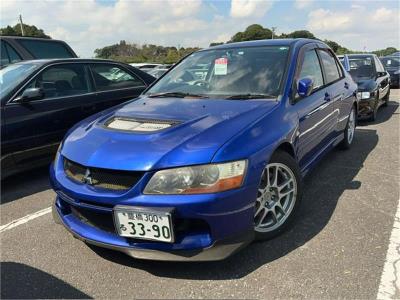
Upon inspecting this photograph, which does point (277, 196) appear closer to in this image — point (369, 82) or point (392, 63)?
point (369, 82)

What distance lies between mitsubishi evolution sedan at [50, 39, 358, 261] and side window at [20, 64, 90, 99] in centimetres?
162

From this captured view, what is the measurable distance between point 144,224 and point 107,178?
413 mm

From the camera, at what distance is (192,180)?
2480mm

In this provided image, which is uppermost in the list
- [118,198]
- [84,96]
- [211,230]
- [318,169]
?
[84,96]

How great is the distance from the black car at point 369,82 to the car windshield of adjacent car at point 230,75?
13.7 ft

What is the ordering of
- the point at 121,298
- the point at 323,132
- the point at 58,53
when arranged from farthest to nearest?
1. the point at 58,53
2. the point at 323,132
3. the point at 121,298

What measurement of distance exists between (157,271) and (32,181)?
108 inches

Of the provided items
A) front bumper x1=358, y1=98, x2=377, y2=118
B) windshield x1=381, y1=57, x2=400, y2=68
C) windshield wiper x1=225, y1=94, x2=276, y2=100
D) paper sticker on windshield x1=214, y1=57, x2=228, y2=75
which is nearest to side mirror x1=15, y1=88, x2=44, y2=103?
paper sticker on windshield x1=214, y1=57, x2=228, y2=75

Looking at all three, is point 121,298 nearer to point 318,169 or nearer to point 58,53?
point 318,169

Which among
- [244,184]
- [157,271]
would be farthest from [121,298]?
[244,184]

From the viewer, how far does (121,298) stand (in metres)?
2.46

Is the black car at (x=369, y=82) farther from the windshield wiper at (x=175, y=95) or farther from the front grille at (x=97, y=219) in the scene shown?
the front grille at (x=97, y=219)

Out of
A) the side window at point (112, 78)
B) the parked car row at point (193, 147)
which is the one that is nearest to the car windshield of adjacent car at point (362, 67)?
the parked car row at point (193, 147)

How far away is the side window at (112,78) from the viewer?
5.57 m
